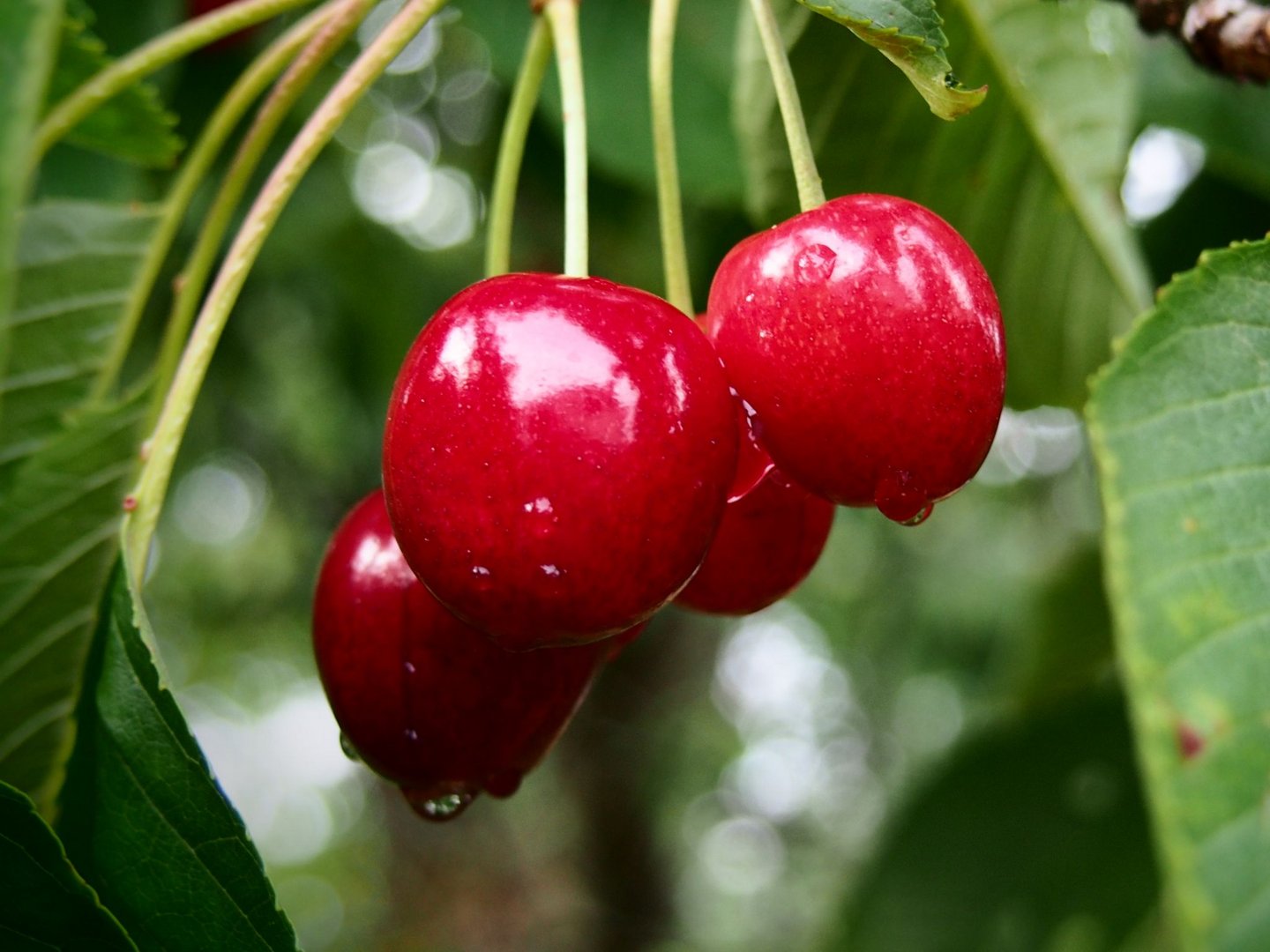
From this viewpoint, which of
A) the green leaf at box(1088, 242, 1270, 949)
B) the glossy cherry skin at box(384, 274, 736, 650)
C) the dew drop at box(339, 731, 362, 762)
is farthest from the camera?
the dew drop at box(339, 731, 362, 762)

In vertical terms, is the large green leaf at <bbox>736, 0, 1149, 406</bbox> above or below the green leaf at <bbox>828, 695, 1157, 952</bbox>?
above

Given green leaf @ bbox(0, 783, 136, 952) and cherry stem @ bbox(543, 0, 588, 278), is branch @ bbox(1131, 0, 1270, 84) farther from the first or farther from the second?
green leaf @ bbox(0, 783, 136, 952)

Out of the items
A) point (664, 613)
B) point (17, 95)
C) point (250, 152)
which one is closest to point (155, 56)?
point (250, 152)

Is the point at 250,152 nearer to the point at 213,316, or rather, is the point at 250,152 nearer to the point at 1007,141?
the point at 213,316

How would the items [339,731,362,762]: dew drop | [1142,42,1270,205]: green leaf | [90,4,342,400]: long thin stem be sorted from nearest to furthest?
[339,731,362,762]: dew drop < [90,4,342,400]: long thin stem < [1142,42,1270,205]: green leaf

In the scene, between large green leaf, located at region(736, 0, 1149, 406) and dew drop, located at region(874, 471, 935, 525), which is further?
large green leaf, located at region(736, 0, 1149, 406)

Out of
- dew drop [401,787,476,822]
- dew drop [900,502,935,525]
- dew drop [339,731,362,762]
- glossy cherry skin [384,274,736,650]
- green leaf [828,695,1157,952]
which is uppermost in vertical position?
glossy cherry skin [384,274,736,650]

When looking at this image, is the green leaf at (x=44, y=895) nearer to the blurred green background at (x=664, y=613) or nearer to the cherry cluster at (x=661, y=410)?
the cherry cluster at (x=661, y=410)

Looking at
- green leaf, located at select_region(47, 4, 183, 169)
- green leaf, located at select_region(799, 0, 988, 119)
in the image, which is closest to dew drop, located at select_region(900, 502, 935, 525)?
green leaf, located at select_region(799, 0, 988, 119)
